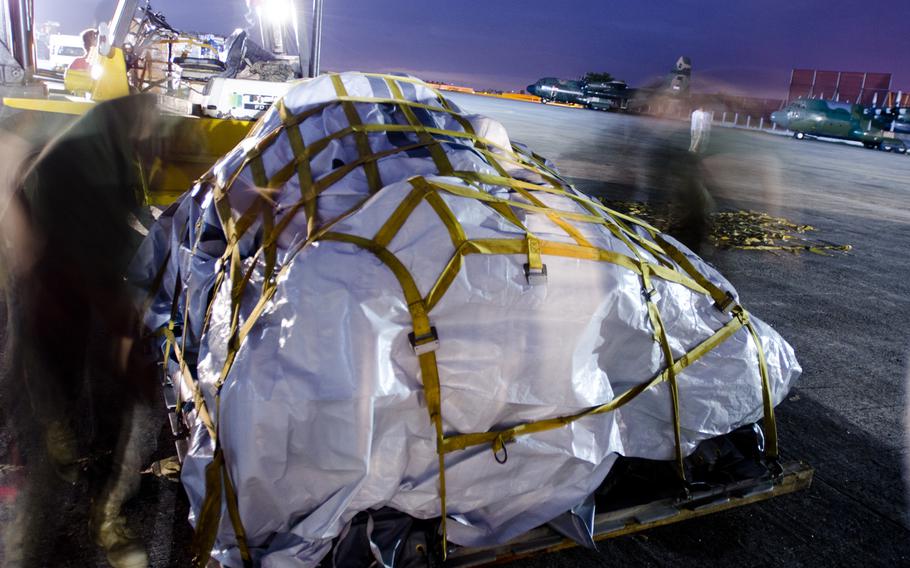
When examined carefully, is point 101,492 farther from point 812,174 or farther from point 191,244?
point 812,174

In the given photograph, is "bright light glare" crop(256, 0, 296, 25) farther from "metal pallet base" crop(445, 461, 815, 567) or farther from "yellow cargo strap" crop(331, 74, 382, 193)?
"metal pallet base" crop(445, 461, 815, 567)

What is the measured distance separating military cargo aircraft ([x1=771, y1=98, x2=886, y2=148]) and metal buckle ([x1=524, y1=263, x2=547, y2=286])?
145 ft

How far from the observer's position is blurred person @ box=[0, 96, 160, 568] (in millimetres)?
2691

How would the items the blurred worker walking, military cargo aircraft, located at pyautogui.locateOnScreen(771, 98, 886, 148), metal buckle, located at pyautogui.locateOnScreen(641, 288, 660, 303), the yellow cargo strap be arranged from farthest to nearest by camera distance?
1. military cargo aircraft, located at pyautogui.locateOnScreen(771, 98, 886, 148)
2. the blurred worker walking
3. the yellow cargo strap
4. metal buckle, located at pyautogui.locateOnScreen(641, 288, 660, 303)

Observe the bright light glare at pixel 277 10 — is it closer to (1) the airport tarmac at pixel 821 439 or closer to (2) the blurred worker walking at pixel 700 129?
(1) the airport tarmac at pixel 821 439

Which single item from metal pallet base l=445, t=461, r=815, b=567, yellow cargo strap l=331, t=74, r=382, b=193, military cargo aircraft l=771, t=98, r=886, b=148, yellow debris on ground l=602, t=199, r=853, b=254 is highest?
military cargo aircraft l=771, t=98, r=886, b=148

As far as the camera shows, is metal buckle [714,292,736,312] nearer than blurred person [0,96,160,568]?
No

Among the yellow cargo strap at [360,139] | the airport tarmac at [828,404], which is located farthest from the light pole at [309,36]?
the yellow cargo strap at [360,139]

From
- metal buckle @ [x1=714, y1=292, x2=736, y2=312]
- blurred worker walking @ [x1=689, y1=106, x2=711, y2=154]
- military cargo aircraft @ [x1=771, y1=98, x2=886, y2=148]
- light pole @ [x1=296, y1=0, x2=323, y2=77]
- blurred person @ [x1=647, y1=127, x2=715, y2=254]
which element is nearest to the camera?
metal buckle @ [x1=714, y1=292, x2=736, y2=312]

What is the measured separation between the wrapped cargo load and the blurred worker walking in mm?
15539

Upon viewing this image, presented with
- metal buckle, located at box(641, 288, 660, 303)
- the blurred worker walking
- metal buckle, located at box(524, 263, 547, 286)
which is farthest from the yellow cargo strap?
the blurred worker walking

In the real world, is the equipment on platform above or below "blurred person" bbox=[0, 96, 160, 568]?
above

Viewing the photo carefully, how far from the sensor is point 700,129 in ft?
57.4

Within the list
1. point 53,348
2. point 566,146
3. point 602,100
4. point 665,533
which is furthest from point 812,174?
point 602,100
